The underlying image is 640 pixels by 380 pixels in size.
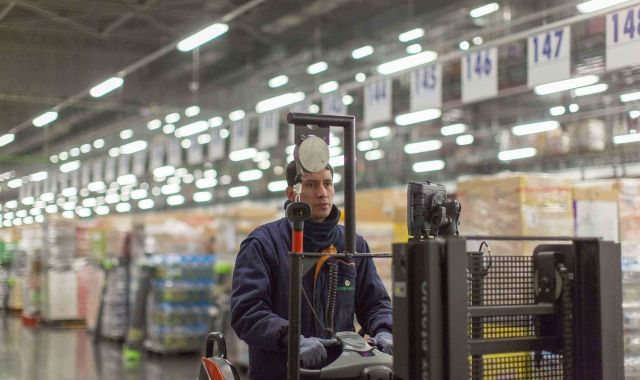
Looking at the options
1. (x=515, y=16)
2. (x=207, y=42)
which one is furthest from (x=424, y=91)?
(x=207, y=42)

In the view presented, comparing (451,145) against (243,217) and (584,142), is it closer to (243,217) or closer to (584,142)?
(243,217)

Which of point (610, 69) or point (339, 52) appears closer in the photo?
point (610, 69)

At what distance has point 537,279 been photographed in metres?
2.69

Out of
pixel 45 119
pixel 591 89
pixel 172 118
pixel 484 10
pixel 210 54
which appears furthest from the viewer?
pixel 172 118

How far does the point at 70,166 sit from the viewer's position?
35.4 ft

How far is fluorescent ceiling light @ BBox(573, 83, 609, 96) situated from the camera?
24.5ft

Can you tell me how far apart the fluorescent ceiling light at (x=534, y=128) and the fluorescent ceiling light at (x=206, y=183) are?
4.52m

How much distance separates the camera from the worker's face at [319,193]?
3.36 metres

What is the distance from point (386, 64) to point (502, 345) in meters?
8.16

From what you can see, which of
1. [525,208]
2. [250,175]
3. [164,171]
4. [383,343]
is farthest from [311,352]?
[250,175]

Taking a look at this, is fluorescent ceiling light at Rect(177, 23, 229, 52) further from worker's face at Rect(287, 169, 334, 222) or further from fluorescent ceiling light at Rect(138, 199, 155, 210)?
worker's face at Rect(287, 169, 334, 222)

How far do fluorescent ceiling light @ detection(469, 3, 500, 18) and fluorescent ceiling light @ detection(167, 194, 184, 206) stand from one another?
6.22m

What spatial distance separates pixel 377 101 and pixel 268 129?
223cm

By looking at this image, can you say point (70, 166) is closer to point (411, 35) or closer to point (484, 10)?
point (411, 35)
